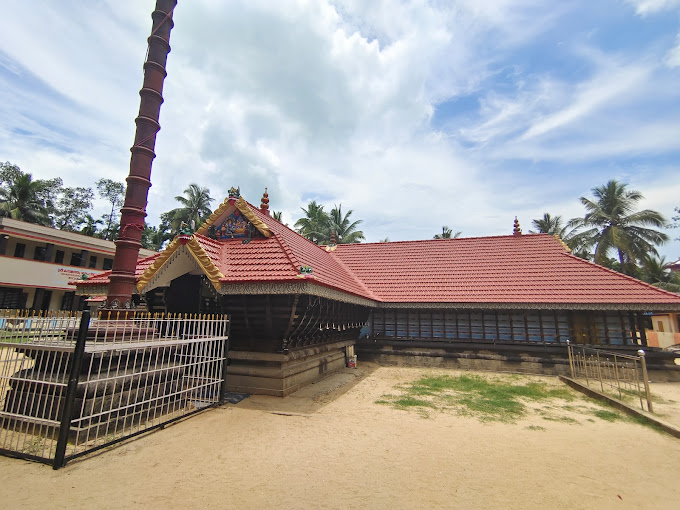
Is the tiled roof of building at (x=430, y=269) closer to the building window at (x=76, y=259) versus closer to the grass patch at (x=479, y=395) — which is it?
the grass patch at (x=479, y=395)

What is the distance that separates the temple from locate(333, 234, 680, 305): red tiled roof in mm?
60

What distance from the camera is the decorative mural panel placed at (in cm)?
916

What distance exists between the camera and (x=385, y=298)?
43.2ft

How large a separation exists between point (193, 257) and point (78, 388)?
10.2ft

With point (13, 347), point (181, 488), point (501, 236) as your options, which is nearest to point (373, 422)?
point (181, 488)

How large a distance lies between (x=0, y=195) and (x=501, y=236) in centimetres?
3945

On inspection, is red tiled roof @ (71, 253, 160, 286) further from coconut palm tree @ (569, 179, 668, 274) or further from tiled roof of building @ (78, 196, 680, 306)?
coconut palm tree @ (569, 179, 668, 274)

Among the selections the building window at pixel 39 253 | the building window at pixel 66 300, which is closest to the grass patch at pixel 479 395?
the building window at pixel 39 253

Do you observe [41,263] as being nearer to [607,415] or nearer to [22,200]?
[22,200]

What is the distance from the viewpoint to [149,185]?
7746mm

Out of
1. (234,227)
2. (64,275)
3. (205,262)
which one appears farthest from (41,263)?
(205,262)

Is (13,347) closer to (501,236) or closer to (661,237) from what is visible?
(501,236)

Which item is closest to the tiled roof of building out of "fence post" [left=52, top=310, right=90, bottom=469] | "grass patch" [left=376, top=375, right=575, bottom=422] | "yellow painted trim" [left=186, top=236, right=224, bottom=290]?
"yellow painted trim" [left=186, top=236, right=224, bottom=290]

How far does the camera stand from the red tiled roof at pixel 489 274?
11.5 m
